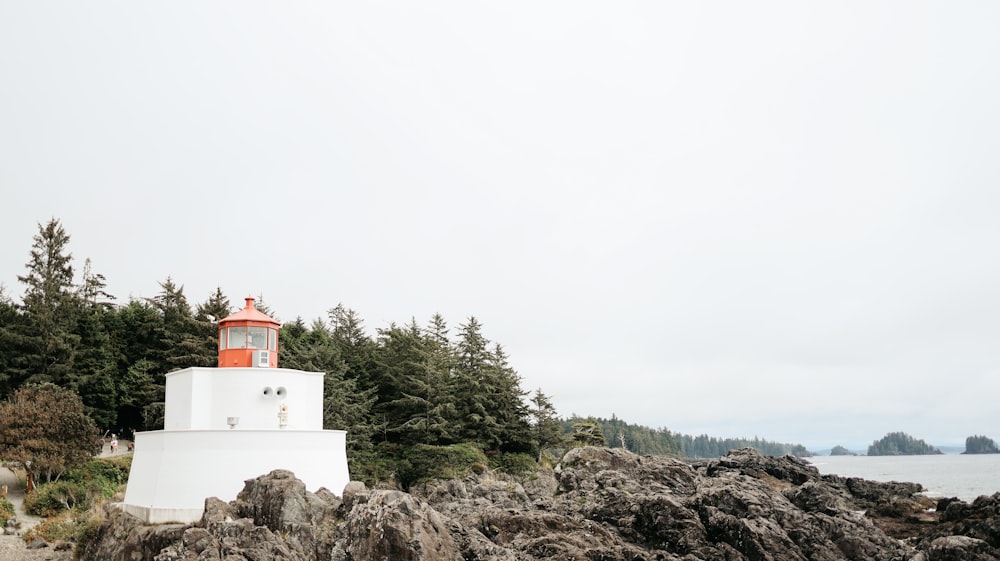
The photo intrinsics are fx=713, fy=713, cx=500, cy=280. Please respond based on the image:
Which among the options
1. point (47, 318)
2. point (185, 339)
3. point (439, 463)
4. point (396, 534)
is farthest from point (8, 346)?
point (396, 534)

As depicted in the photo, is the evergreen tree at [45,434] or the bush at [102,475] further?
the bush at [102,475]

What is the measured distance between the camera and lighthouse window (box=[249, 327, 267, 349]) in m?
21.5

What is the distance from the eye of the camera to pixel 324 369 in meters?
34.8

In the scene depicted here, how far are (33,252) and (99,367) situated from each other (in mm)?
7353

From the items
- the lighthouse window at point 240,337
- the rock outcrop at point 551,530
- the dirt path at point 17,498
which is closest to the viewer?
the rock outcrop at point 551,530

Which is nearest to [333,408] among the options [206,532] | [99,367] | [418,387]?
[418,387]

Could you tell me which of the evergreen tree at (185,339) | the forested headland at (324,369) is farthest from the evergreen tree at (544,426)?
the evergreen tree at (185,339)

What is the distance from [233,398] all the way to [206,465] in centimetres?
213

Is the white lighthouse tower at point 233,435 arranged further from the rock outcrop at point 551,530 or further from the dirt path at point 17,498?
the dirt path at point 17,498

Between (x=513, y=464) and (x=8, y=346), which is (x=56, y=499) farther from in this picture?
(x=513, y=464)

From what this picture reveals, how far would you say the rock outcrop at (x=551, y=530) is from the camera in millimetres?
15023

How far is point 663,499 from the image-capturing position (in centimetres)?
1702

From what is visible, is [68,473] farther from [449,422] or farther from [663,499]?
[663,499]

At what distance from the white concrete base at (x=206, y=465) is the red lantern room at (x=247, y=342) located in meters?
2.62
